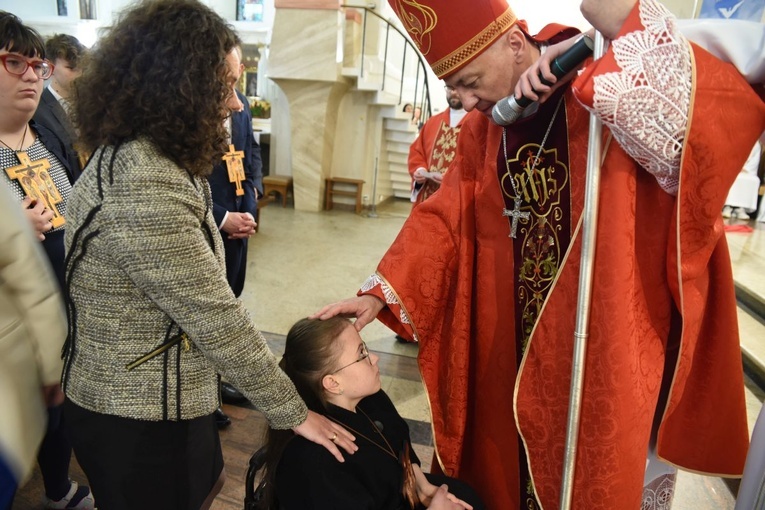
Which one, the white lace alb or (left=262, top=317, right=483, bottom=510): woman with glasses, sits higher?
the white lace alb

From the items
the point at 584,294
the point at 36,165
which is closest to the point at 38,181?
the point at 36,165

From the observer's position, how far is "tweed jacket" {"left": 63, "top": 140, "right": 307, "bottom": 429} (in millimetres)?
1003

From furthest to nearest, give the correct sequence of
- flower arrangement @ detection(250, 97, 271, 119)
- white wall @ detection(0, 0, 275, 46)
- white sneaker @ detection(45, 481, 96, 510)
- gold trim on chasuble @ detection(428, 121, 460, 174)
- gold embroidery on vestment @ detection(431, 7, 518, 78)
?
1. white wall @ detection(0, 0, 275, 46)
2. flower arrangement @ detection(250, 97, 271, 119)
3. gold trim on chasuble @ detection(428, 121, 460, 174)
4. white sneaker @ detection(45, 481, 96, 510)
5. gold embroidery on vestment @ detection(431, 7, 518, 78)

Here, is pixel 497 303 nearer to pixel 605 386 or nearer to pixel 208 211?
pixel 605 386

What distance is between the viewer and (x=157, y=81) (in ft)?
3.42

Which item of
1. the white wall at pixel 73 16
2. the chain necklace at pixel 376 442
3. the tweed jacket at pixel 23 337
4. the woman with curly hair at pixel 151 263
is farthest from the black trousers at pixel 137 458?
the white wall at pixel 73 16

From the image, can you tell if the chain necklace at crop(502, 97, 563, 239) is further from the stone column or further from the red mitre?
the stone column

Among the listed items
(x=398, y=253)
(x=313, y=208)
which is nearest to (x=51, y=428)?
(x=398, y=253)

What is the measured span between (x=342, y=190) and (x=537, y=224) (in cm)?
687

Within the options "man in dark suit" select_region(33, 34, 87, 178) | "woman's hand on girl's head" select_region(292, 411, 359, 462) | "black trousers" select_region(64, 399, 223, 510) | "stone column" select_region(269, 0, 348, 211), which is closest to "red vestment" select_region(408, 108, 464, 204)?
"man in dark suit" select_region(33, 34, 87, 178)

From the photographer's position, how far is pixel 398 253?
148 centimetres

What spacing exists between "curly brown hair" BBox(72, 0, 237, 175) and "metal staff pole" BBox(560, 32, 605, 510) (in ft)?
2.51

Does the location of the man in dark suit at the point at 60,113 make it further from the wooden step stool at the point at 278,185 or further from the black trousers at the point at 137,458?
the wooden step stool at the point at 278,185

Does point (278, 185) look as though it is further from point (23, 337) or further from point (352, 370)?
point (23, 337)
